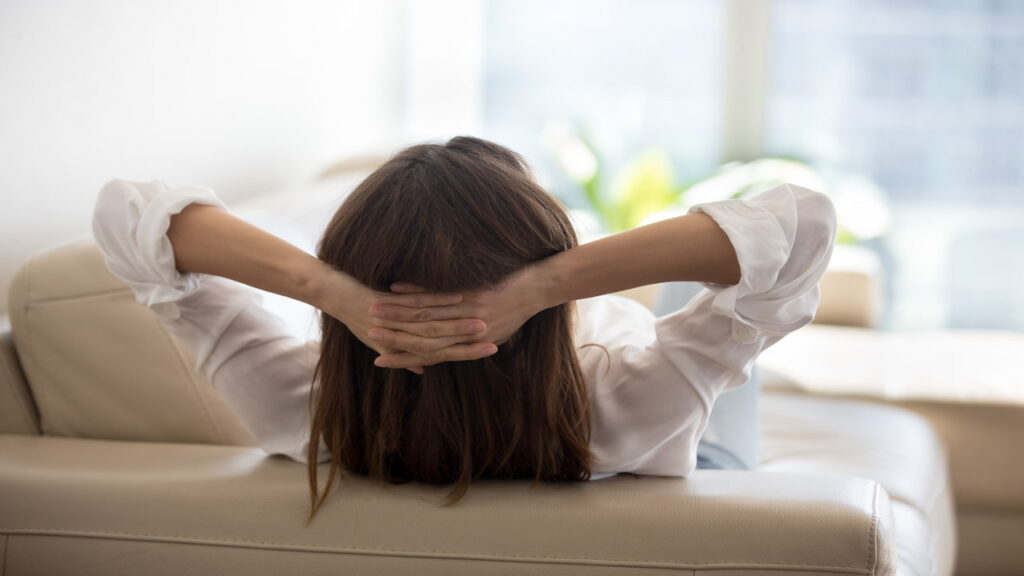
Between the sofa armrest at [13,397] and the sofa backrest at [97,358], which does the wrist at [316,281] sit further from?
the sofa armrest at [13,397]

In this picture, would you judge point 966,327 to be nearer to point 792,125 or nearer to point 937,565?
point 792,125

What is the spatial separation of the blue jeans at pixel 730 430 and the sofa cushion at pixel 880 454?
103mm

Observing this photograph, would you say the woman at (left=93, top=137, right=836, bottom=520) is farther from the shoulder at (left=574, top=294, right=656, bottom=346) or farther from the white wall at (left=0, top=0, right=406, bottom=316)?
the white wall at (left=0, top=0, right=406, bottom=316)

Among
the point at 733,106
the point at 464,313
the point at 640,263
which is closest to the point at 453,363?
the point at 464,313

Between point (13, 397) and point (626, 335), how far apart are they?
2.61ft

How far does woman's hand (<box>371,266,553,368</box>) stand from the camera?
0.90 meters

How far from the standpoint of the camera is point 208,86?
2.09 metres

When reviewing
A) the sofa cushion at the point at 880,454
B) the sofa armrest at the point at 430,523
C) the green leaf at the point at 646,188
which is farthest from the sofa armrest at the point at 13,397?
the green leaf at the point at 646,188

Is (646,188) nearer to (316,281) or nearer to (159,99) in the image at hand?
(159,99)

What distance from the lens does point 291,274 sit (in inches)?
39.2

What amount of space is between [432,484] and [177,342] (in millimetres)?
405

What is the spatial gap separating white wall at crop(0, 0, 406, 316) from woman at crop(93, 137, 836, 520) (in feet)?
1.40

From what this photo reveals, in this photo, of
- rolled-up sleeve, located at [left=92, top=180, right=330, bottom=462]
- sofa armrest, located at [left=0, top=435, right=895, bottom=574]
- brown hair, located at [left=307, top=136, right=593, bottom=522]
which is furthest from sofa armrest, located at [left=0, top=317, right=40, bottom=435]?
brown hair, located at [left=307, top=136, right=593, bottom=522]

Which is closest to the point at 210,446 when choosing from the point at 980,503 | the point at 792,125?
the point at 980,503
